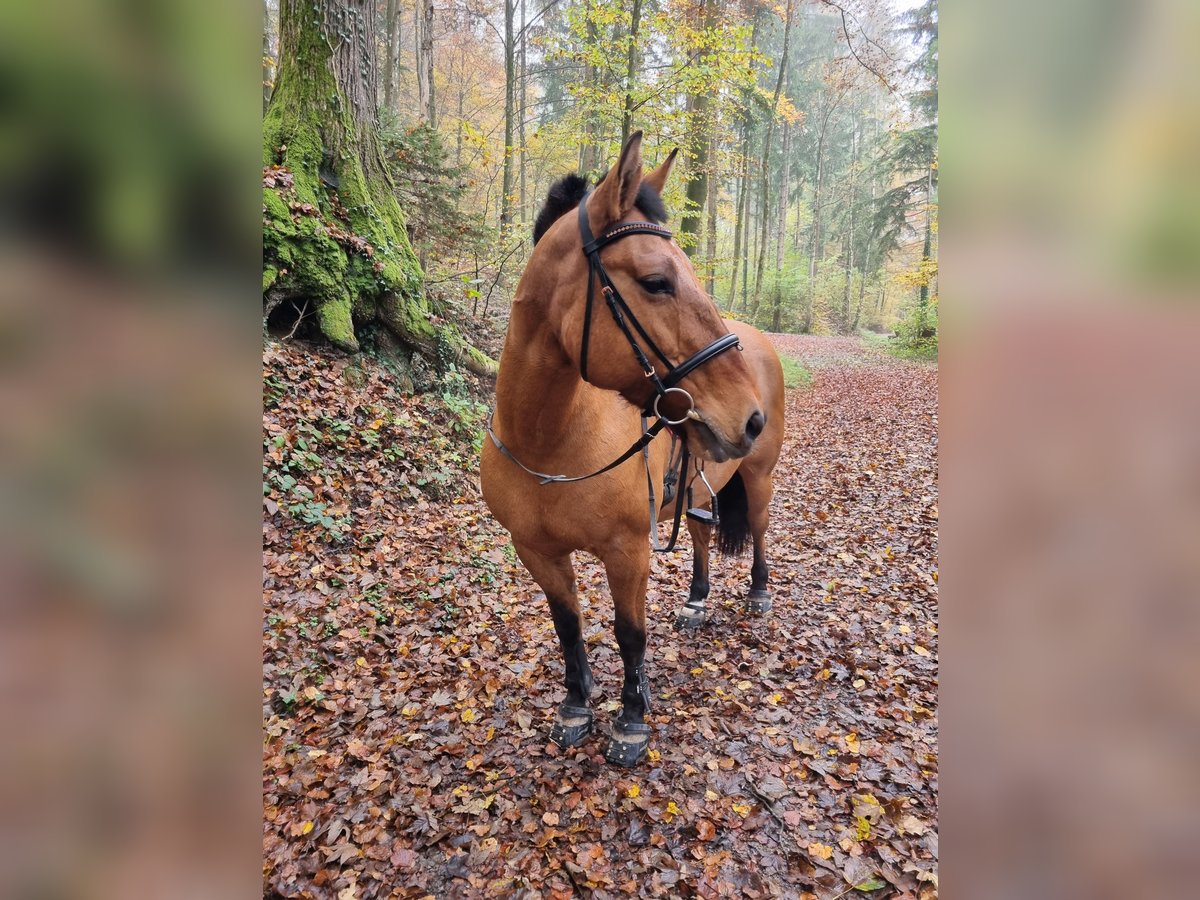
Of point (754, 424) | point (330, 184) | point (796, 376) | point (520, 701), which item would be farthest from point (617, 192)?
point (796, 376)

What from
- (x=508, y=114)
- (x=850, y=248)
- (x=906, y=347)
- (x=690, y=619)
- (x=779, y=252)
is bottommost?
(x=690, y=619)

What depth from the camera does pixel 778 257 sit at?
98.1 feet

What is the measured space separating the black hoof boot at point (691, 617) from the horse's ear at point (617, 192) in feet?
11.3

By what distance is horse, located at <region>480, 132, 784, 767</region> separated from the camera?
238 cm

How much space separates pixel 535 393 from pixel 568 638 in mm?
1671

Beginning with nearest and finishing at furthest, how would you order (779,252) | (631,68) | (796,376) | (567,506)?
(567,506) < (631,68) < (796,376) < (779,252)

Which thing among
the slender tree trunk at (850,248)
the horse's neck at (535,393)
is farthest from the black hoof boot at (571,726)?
the slender tree trunk at (850,248)

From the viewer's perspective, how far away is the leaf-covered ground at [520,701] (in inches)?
107

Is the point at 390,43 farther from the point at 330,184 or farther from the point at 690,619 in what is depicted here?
the point at 690,619

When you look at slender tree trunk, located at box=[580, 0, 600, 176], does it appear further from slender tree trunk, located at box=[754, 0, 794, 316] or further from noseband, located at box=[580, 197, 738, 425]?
slender tree trunk, located at box=[754, 0, 794, 316]

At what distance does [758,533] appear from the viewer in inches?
201
